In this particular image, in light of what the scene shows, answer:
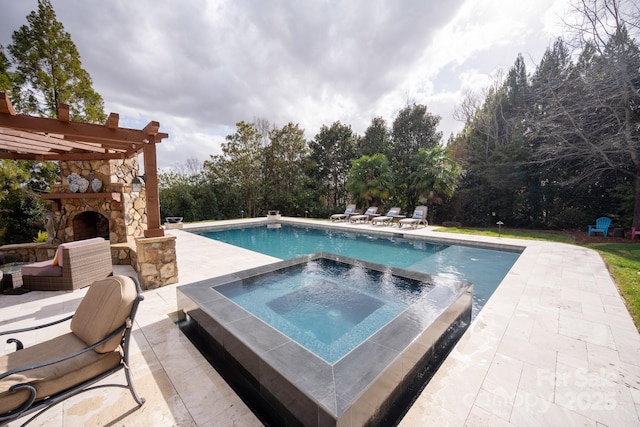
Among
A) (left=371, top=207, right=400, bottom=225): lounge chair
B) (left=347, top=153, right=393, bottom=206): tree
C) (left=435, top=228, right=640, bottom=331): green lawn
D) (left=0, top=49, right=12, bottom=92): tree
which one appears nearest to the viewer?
(left=435, top=228, right=640, bottom=331): green lawn

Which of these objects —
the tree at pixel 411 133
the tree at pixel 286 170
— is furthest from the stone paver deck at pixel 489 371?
the tree at pixel 411 133

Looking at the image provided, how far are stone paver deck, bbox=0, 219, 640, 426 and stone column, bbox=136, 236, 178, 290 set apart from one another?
309 mm

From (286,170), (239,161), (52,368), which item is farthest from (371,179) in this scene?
(52,368)

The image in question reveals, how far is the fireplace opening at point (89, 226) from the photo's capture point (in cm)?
667

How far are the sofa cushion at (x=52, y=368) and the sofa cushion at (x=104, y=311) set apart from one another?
0.25 feet

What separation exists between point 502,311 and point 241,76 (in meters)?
10.5

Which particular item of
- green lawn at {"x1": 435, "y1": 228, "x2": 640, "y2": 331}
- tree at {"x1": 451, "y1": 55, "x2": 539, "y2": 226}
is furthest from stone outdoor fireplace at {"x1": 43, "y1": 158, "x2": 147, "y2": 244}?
tree at {"x1": 451, "y1": 55, "x2": 539, "y2": 226}

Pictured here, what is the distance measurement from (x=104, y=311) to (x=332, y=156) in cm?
1702

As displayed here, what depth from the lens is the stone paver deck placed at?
1.87 m

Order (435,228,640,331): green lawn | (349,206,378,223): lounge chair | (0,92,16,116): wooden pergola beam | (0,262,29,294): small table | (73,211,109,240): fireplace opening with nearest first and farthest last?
(0,92,16,116): wooden pergola beam → (435,228,640,331): green lawn → (0,262,29,294): small table → (73,211,109,240): fireplace opening → (349,206,378,223): lounge chair

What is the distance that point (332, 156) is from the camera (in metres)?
18.1

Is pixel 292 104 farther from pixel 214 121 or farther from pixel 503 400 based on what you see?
pixel 503 400

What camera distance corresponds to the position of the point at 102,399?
204 centimetres

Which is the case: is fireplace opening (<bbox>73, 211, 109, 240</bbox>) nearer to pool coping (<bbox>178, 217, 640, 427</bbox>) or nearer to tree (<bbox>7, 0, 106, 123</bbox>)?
tree (<bbox>7, 0, 106, 123</bbox>)
